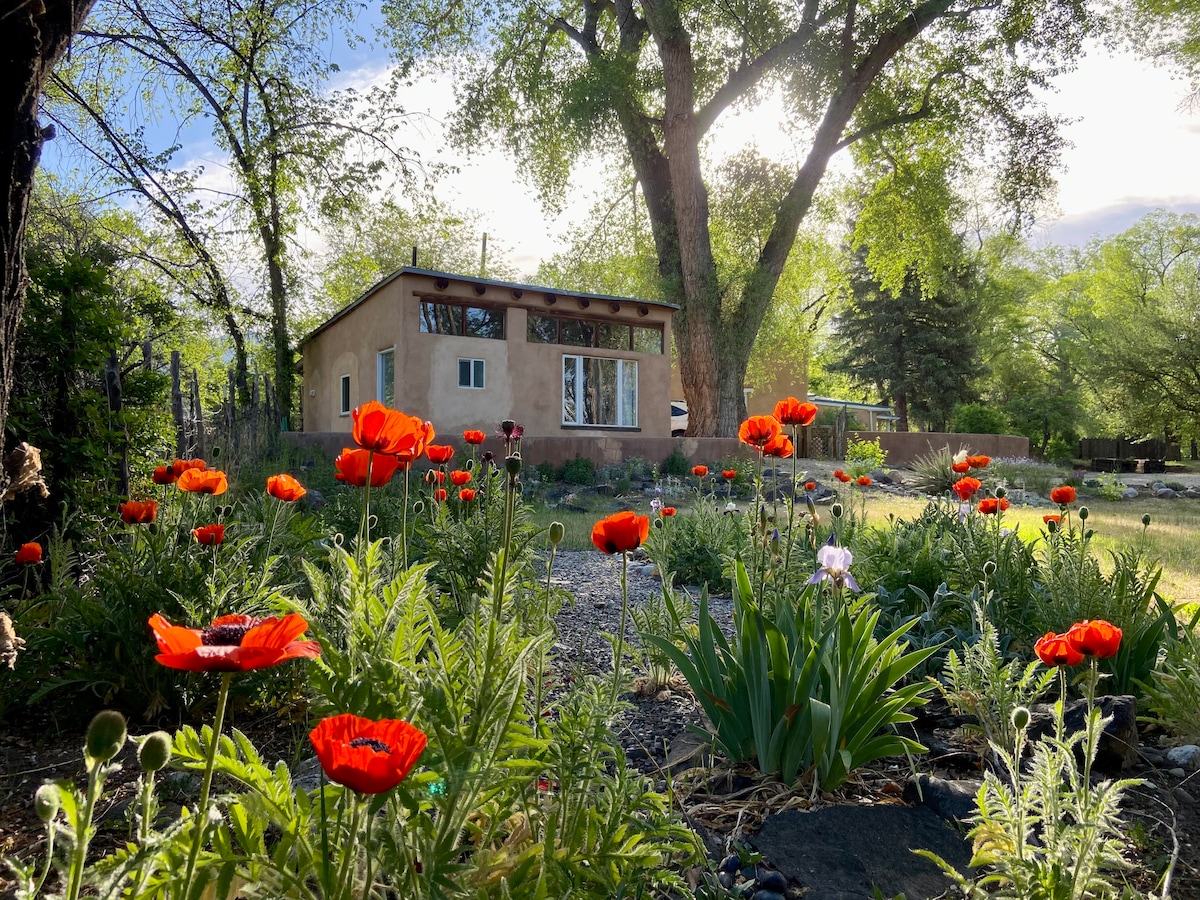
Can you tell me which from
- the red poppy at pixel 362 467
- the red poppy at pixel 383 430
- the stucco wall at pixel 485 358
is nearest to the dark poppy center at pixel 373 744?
the red poppy at pixel 383 430

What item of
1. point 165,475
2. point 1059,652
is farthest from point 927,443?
point 165,475

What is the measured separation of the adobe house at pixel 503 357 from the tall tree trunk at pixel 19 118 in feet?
31.4

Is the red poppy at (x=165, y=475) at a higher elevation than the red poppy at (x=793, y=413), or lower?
lower

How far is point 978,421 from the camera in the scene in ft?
75.1

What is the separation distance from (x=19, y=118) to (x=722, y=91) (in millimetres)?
14124

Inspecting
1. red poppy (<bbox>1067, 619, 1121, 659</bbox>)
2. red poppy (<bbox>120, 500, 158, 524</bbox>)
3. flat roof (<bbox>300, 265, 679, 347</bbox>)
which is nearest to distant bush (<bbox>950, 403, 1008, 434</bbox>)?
flat roof (<bbox>300, 265, 679, 347</bbox>)

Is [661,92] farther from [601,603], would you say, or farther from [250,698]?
[250,698]

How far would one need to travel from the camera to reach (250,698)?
90.6 inches

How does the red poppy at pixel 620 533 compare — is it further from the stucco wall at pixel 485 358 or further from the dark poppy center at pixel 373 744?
the stucco wall at pixel 485 358

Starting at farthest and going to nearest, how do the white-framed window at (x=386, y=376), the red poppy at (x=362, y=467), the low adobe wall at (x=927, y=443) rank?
the low adobe wall at (x=927, y=443)
the white-framed window at (x=386, y=376)
the red poppy at (x=362, y=467)

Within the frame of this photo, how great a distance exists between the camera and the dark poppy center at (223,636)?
36.2 inches

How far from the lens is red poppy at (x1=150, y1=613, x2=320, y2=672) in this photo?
2.55ft

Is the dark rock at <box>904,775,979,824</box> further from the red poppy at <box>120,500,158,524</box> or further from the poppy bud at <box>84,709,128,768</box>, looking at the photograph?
the red poppy at <box>120,500,158,524</box>

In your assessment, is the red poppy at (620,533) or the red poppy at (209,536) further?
the red poppy at (209,536)
